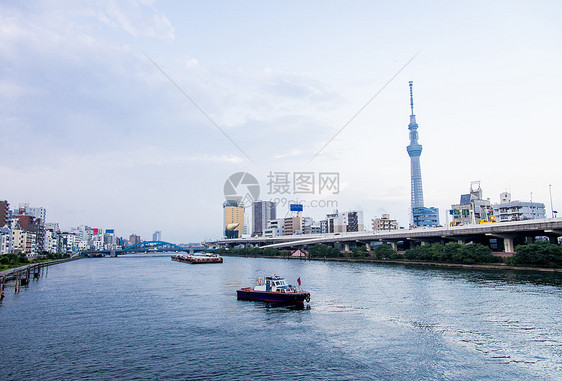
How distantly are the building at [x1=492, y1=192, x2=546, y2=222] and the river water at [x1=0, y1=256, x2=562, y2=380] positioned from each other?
8042 cm

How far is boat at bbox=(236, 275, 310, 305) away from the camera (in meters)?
33.9

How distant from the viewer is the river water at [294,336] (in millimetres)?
17906

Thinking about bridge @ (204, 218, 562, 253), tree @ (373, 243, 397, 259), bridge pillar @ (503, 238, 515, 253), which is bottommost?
tree @ (373, 243, 397, 259)

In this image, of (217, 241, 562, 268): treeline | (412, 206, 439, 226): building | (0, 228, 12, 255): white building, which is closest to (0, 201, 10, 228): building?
(0, 228, 12, 255): white building

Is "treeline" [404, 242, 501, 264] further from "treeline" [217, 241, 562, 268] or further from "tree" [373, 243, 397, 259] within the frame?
"tree" [373, 243, 397, 259]

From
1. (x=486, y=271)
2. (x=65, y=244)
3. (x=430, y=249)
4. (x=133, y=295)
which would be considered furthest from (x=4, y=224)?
(x=486, y=271)

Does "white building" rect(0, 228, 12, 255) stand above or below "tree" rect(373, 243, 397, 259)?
above

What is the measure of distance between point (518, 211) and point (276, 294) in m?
102

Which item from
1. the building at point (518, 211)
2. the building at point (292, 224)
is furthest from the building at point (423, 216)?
the building at point (518, 211)

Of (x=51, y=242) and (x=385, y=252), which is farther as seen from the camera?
(x=51, y=242)

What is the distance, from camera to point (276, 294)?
35.1 meters

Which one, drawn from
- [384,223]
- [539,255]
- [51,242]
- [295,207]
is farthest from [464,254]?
[51,242]

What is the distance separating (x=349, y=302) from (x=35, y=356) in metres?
24.0

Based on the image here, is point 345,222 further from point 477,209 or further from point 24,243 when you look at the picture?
point 24,243
